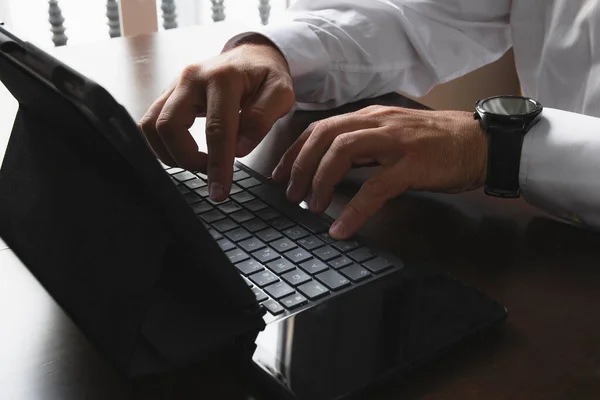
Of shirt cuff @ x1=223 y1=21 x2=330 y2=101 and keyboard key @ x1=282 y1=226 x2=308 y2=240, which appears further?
shirt cuff @ x1=223 y1=21 x2=330 y2=101

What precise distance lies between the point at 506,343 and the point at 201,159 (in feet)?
1.34

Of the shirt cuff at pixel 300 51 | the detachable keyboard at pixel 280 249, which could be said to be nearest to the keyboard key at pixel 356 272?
the detachable keyboard at pixel 280 249

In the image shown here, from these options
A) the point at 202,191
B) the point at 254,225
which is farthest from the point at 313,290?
the point at 202,191

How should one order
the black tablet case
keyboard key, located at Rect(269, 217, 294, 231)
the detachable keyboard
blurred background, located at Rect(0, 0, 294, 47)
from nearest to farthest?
the black tablet case, the detachable keyboard, keyboard key, located at Rect(269, 217, 294, 231), blurred background, located at Rect(0, 0, 294, 47)

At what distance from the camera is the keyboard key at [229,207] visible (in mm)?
755

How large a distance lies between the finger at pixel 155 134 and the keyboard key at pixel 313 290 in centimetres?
31

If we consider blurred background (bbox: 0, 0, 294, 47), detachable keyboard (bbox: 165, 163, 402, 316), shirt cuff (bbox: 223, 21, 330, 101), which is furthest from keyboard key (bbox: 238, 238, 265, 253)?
blurred background (bbox: 0, 0, 294, 47)

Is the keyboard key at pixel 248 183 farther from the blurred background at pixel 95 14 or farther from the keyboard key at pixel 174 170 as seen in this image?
the blurred background at pixel 95 14

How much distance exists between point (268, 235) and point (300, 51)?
466mm

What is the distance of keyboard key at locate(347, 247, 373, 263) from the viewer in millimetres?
667

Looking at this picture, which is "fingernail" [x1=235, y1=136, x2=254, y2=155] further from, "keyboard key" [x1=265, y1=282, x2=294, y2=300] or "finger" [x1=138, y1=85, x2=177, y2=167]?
"keyboard key" [x1=265, y1=282, x2=294, y2=300]

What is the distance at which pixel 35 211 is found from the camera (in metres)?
0.66

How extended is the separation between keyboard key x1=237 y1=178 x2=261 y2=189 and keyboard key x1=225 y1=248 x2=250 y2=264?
16 centimetres

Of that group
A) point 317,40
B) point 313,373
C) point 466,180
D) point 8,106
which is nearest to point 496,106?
point 466,180
